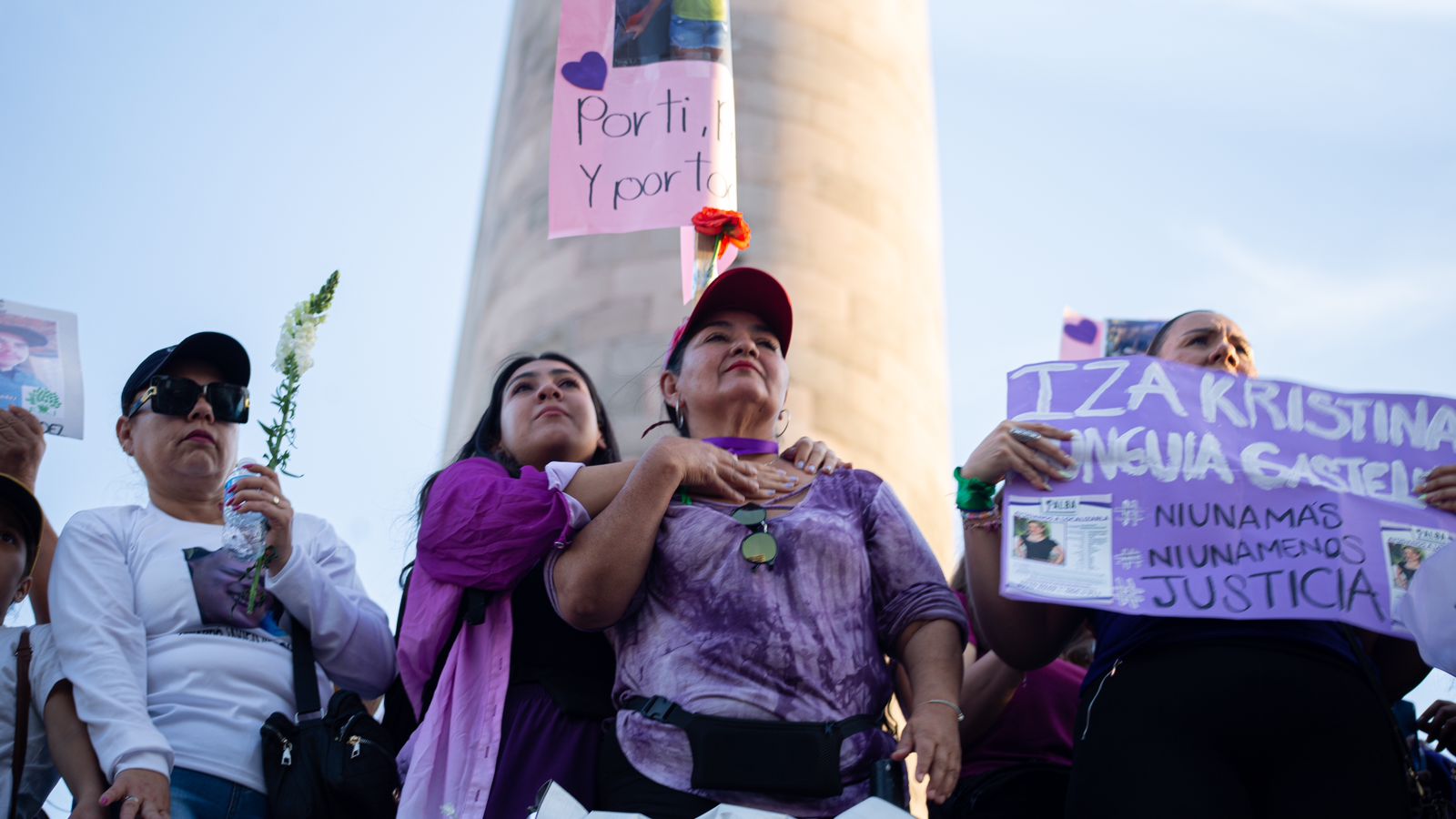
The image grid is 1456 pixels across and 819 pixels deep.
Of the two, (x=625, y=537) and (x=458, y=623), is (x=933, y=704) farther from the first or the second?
(x=458, y=623)

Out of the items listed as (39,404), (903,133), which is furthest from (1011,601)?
(903,133)

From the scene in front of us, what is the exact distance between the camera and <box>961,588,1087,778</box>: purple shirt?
4.51m

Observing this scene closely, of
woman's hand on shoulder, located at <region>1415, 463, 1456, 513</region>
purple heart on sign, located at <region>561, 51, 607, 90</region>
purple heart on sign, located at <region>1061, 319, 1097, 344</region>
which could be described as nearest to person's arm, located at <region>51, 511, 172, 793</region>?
purple heart on sign, located at <region>561, 51, 607, 90</region>

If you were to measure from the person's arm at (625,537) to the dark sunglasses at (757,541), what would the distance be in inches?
3.8

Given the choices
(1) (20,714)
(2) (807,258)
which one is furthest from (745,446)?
(2) (807,258)

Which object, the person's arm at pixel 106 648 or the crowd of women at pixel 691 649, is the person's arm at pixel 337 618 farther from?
the person's arm at pixel 106 648

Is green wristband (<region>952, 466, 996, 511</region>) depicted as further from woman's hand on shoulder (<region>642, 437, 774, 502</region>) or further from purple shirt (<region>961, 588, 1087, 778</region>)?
purple shirt (<region>961, 588, 1087, 778</region>)

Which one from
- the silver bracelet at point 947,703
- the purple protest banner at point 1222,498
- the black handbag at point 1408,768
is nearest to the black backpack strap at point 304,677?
the silver bracelet at point 947,703

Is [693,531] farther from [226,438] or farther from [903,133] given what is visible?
[903,133]

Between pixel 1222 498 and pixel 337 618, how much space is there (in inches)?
103

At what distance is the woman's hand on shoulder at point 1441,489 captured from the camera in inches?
161

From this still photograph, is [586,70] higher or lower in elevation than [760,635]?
higher

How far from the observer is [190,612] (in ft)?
14.7

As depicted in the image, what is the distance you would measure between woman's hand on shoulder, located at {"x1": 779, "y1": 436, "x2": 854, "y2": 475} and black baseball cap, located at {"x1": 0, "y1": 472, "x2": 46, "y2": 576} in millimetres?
2396
